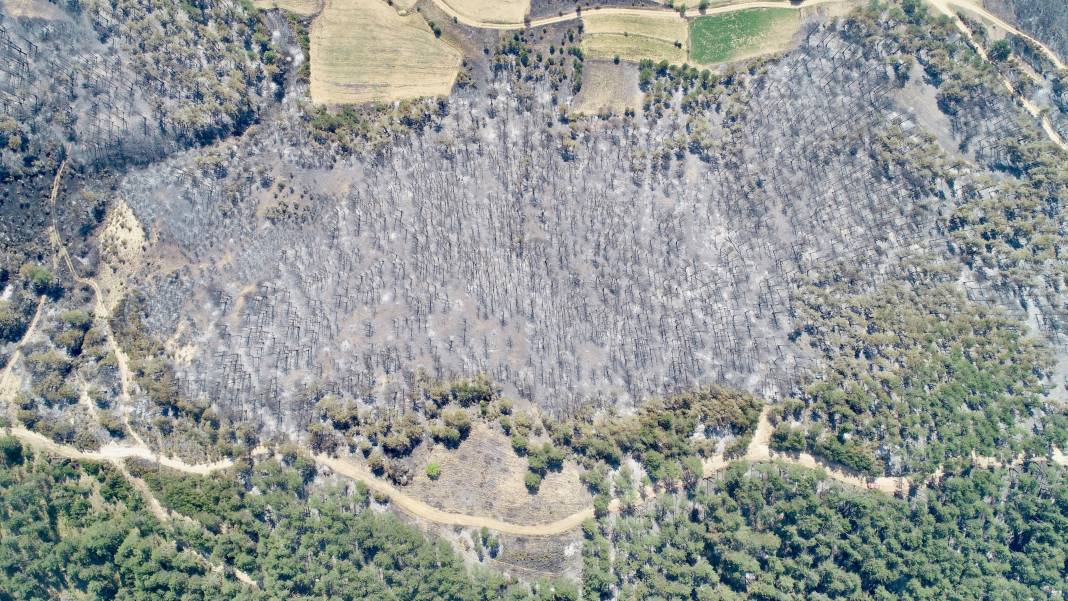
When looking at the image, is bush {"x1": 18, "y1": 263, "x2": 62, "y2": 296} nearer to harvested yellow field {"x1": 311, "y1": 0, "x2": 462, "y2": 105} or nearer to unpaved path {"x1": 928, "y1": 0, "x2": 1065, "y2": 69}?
harvested yellow field {"x1": 311, "y1": 0, "x2": 462, "y2": 105}

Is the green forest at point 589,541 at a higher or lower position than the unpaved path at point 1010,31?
lower

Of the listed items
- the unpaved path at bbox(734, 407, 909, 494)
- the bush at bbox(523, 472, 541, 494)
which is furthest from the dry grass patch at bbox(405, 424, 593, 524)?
the unpaved path at bbox(734, 407, 909, 494)

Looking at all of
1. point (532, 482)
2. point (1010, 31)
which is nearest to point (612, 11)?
point (1010, 31)

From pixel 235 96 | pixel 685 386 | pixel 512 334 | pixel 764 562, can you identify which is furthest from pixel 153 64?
pixel 764 562

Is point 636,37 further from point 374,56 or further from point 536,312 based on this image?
point 536,312

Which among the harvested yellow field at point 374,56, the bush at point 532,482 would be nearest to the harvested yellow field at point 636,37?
the harvested yellow field at point 374,56

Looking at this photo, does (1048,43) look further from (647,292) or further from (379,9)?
(379,9)

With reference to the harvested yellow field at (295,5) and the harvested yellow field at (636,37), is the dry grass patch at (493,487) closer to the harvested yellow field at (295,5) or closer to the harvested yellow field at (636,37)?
the harvested yellow field at (636,37)
